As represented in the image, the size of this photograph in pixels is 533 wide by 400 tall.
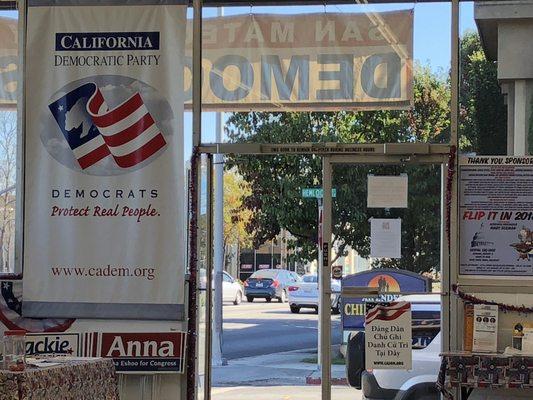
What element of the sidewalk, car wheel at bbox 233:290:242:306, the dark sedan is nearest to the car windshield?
the dark sedan

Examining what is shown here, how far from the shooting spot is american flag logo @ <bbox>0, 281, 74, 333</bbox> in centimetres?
617

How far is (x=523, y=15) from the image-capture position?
20.1 ft

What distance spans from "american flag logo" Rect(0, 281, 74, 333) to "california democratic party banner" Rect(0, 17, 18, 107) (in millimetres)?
1424

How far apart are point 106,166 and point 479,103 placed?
2.83 meters

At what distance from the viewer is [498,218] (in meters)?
5.89

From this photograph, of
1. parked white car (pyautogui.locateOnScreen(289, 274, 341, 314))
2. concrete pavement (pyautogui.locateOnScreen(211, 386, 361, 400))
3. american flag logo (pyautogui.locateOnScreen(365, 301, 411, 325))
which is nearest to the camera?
american flag logo (pyautogui.locateOnScreen(365, 301, 411, 325))

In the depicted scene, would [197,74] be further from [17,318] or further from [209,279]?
A: [17,318]

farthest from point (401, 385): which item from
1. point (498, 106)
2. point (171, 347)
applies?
point (498, 106)

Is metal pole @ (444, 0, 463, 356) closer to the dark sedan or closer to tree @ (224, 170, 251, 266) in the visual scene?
tree @ (224, 170, 251, 266)

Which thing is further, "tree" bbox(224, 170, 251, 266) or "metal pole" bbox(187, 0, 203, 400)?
"tree" bbox(224, 170, 251, 266)

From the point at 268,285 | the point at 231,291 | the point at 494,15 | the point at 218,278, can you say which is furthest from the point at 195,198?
the point at 268,285

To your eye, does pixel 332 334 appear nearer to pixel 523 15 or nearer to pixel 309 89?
pixel 309 89

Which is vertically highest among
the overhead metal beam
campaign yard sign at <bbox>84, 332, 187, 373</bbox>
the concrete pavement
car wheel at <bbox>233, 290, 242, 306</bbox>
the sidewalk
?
the overhead metal beam

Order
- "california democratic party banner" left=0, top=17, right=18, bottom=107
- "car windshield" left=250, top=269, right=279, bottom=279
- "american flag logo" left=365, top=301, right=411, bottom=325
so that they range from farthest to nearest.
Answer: "car windshield" left=250, top=269, right=279, bottom=279 < "california democratic party banner" left=0, top=17, right=18, bottom=107 < "american flag logo" left=365, top=301, right=411, bottom=325
